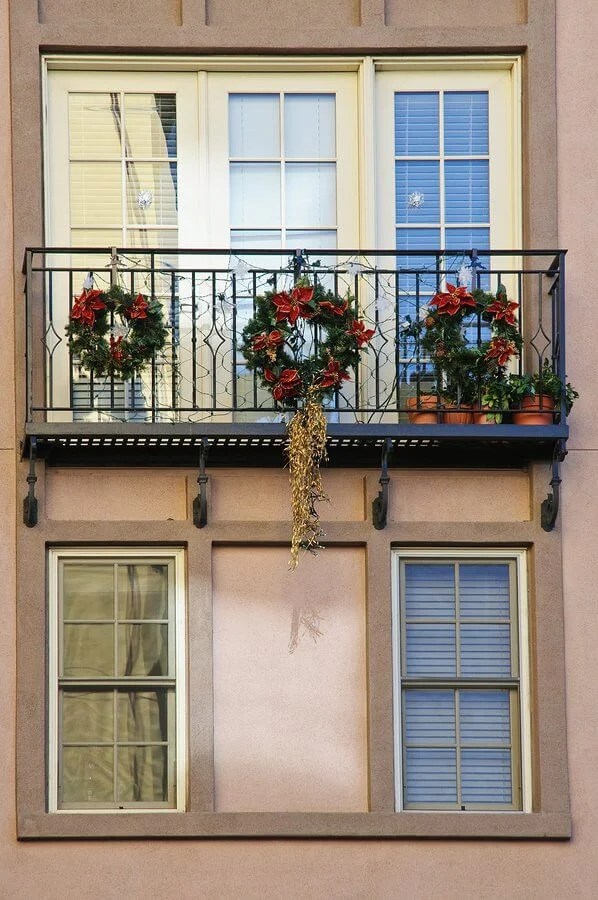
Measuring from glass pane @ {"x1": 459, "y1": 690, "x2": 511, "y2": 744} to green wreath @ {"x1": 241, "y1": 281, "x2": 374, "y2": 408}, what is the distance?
2.16 m

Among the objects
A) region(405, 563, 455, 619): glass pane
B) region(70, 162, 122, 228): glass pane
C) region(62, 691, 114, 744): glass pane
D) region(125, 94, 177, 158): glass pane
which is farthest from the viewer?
region(125, 94, 177, 158): glass pane

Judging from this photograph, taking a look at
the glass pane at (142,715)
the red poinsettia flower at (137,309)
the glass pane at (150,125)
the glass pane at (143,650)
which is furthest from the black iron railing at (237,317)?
the glass pane at (142,715)

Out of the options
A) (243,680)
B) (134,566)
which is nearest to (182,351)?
(134,566)

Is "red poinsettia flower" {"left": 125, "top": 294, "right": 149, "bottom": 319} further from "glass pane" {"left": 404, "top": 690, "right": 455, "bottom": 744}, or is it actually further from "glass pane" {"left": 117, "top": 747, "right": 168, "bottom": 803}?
"glass pane" {"left": 404, "top": 690, "right": 455, "bottom": 744}

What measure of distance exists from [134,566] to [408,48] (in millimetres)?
3856

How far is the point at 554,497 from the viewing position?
11531 millimetres

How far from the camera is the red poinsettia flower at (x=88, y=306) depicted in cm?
1134

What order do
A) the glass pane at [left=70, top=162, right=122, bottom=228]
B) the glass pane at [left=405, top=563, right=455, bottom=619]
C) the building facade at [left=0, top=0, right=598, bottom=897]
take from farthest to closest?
the glass pane at [left=70, top=162, right=122, bottom=228] < the glass pane at [left=405, top=563, right=455, bottom=619] < the building facade at [left=0, top=0, right=598, bottom=897]

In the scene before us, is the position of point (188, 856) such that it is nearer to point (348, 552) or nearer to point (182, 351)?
point (348, 552)

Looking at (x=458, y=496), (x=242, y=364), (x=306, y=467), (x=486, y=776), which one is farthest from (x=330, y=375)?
(x=486, y=776)

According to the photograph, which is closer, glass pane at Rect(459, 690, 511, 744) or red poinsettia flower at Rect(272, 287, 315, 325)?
red poinsettia flower at Rect(272, 287, 315, 325)

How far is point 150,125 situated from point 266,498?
267cm

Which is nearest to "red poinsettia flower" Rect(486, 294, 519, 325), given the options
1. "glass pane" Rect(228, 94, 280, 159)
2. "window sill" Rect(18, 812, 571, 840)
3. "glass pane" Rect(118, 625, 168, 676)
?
"glass pane" Rect(228, 94, 280, 159)

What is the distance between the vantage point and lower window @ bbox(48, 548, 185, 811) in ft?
37.6
